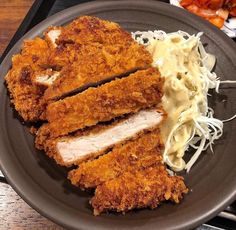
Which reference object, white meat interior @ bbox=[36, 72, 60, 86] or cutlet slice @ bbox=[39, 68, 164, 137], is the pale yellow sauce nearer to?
cutlet slice @ bbox=[39, 68, 164, 137]

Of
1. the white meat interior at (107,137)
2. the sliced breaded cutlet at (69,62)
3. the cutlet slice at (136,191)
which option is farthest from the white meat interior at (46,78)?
the cutlet slice at (136,191)

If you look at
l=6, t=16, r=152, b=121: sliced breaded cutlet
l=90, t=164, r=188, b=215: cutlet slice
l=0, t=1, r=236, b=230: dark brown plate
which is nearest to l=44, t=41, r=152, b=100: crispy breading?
l=6, t=16, r=152, b=121: sliced breaded cutlet

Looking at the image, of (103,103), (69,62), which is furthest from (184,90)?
(69,62)

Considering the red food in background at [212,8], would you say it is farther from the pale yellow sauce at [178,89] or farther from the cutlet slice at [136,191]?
the cutlet slice at [136,191]

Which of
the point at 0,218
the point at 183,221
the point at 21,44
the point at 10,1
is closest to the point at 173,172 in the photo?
the point at 183,221

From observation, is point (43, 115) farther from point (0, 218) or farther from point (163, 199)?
point (163, 199)

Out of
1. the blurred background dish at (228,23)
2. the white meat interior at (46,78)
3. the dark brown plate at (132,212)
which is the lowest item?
the dark brown plate at (132,212)
